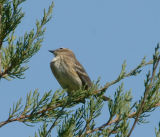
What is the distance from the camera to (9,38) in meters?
3.78

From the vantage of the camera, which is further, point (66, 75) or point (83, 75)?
point (83, 75)

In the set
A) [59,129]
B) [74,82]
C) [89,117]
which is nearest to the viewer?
[59,129]

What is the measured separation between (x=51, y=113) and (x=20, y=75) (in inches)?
21.4

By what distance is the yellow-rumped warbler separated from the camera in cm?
683

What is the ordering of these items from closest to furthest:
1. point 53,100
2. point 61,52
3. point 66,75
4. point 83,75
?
point 53,100 < point 66,75 < point 83,75 < point 61,52

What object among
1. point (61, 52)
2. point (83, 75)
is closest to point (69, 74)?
point (83, 75)

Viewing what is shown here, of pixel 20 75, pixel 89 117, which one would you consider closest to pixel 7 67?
pixel 20 75

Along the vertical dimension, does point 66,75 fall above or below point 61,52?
below

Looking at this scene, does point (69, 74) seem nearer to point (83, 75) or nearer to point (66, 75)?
point (66, 75)

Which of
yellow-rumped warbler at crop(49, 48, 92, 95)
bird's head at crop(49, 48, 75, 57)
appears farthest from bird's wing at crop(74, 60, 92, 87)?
bird's head at crop(49, 48, 75, 57)

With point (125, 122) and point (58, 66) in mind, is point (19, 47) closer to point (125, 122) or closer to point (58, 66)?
point (125, 122)

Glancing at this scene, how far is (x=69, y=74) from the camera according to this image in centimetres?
693

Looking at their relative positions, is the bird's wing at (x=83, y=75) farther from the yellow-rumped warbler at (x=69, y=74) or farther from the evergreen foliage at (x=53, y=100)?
the evergreen foliage at (x=53, y=100)

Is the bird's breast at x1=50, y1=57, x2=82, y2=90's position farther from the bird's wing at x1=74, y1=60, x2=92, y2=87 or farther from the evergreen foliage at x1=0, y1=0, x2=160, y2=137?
the evergreen foliage at x1=0, y1=0, x2=160, y2=137
